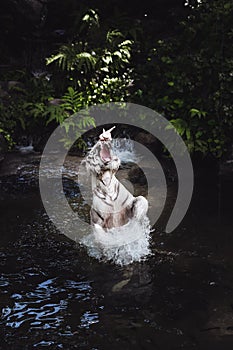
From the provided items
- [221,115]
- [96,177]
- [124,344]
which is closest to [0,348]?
[124,344]

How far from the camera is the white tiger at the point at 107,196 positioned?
7.17 metres

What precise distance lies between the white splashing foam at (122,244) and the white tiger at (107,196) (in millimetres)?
89

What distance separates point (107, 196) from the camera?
24.1 ft

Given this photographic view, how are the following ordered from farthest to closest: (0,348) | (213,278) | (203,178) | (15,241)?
(203,178) → (15,241) → (213,278) → (0,348)

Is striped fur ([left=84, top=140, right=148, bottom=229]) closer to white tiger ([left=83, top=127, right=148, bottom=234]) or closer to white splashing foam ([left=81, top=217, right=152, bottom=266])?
A: white tiger ([left=83, top=127, right=148, bottom=234])

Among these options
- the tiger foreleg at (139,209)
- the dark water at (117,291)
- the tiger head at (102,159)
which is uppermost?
the tiger head at (102,159)

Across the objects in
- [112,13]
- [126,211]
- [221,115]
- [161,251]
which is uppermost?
[112,13]

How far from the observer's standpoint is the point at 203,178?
37.2 feet

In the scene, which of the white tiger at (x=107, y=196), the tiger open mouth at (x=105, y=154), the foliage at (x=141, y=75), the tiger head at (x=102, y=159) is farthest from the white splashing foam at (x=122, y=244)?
the foliage at (x=141, y=75)

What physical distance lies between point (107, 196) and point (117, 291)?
1396 mm

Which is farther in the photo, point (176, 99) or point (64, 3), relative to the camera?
point (64, 3)

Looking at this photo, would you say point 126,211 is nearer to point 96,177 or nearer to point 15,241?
point 96,177

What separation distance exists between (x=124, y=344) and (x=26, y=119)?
9.48 m

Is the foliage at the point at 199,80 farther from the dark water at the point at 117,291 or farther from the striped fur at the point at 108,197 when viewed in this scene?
the striped fur at the point at 108,197
